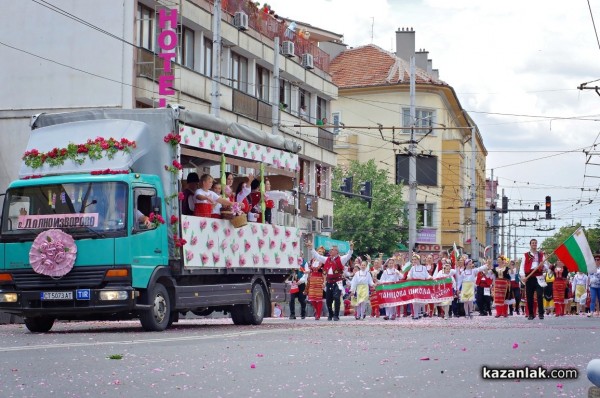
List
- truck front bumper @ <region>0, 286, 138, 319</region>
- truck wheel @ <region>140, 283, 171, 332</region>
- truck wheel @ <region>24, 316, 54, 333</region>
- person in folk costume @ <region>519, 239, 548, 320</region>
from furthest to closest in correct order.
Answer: person in folk costume @ <region>519, 239, 548, 320</region>
truck wheel @ <region>24, 316, 54, 333</region>
truck wheel @ <region>140, 283, 171, 332</region>
truck front bumper @ <region>0, 286, 138, 319</region>

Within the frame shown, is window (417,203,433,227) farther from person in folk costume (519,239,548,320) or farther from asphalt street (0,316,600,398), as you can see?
asphalt street (0,316,600,398)

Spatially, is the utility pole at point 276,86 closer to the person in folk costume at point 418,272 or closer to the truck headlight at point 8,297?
the person in folk costume at point 418,272

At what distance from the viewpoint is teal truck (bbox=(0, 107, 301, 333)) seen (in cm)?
2025

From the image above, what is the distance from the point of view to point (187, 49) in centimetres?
4269

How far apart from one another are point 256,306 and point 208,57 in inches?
814

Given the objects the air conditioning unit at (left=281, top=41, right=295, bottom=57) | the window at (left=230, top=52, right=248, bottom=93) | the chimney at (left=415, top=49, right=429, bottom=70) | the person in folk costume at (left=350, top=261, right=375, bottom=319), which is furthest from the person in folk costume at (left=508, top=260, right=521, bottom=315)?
the chimney at (left=415, top=49, right=429, bottom=70)

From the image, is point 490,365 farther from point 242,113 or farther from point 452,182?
point 452,182

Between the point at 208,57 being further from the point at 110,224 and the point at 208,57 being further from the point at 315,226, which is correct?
the point at 110,224

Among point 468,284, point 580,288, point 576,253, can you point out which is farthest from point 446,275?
point 580,288

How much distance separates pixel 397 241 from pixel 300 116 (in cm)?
2143

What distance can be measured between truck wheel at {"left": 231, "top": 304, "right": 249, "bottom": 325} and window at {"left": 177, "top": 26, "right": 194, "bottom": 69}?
57.7 feet

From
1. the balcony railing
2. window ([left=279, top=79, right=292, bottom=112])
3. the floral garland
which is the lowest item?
the floral garland

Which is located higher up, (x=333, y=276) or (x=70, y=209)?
(x=70, y=209)

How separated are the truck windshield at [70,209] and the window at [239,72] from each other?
2697cm
